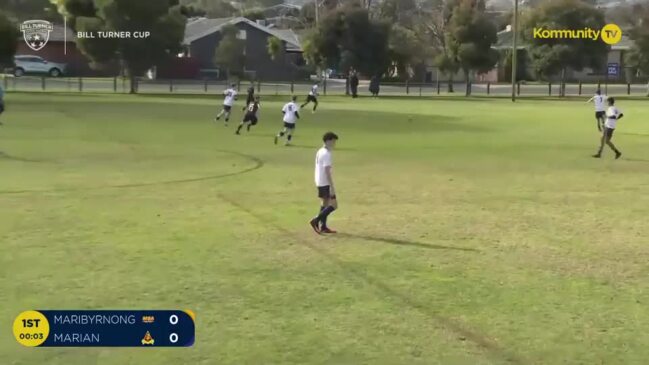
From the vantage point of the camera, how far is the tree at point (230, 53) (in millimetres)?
73938

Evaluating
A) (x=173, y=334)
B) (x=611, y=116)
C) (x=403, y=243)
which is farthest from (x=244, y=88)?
(x=173, y=334)

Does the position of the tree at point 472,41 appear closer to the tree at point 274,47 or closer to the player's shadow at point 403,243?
the tree at point 274,47

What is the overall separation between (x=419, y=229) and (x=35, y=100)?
38.8 metres

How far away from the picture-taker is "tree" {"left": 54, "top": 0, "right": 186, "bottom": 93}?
56406 mm

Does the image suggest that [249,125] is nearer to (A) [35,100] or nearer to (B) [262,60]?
(A) [35,100]

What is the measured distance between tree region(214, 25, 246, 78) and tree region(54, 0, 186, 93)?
50.2 feet

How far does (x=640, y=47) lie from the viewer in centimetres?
6638

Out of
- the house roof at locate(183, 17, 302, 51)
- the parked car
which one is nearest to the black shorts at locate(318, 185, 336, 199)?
the parked car

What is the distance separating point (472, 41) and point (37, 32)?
120 feet

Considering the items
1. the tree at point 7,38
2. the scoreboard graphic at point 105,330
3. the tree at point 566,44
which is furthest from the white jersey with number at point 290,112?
the tree at point 566,44

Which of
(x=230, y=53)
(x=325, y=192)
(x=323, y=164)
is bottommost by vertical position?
(x=325, y=192)

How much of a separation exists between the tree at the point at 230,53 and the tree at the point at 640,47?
3338cm

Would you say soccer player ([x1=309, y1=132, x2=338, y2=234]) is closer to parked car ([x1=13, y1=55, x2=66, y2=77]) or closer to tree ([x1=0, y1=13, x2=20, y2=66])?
tree ([x1=0, y1=13, x2=20, y2=66])

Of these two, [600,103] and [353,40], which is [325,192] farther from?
[353,40]
